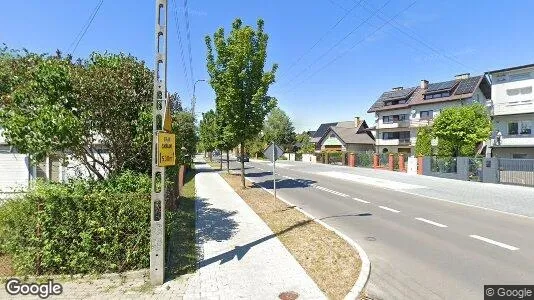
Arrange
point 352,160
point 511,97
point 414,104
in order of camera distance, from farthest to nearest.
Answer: point 414,104
point 352,160
point 511,97

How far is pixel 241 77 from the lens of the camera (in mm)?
17500

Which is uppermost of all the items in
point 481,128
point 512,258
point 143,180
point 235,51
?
point 235,51

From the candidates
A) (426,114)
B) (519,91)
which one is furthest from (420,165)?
(426,114)

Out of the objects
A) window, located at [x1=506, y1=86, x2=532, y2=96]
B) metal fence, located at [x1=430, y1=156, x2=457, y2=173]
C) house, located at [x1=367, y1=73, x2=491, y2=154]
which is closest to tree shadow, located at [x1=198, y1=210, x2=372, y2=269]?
metal fence, located at [x1=430, y1=156, x2=457, y2=173]

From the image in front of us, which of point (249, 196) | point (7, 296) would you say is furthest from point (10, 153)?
point (7, 296)

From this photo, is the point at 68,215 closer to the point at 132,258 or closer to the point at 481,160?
the point at 132,258

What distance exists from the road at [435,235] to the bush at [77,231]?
4.52 metres

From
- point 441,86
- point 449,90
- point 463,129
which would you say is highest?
point 441,86

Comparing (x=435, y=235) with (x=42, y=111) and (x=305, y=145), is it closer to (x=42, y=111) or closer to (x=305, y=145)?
(x=42, y=111)

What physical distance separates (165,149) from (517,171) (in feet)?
73.2

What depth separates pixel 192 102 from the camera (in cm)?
3484

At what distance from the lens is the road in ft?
20.3

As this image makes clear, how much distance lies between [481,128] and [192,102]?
88.2 ft

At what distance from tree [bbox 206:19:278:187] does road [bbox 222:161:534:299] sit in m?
4.61
